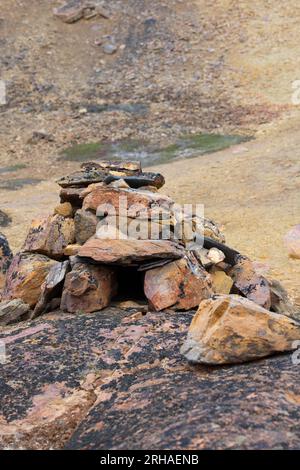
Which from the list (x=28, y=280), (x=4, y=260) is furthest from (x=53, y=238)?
(x=4, y=260)

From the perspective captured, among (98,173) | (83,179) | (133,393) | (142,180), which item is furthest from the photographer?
(98,173)

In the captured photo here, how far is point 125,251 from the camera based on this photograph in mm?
9688

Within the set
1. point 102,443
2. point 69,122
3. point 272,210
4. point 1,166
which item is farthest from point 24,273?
point 69,122

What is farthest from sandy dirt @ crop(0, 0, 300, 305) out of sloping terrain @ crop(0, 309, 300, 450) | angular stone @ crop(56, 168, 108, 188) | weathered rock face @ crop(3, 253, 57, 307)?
sloping terrain @ crop(0, 309, 300, 450)

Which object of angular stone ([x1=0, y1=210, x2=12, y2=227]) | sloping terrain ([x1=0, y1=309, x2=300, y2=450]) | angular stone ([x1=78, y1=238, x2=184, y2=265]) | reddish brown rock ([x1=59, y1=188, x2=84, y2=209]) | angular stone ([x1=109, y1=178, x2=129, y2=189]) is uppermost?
angular stone ([x1=109, y1=178, x2=129, y2=189])

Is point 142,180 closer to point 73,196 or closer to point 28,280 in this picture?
point 73,196

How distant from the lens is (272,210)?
61.0 ft

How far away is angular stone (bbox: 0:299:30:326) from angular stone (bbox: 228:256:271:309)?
131 inches

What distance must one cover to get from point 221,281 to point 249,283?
1.57ft

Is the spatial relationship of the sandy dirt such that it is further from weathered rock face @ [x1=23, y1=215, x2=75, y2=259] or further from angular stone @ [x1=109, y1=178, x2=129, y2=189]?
weathered rock face @ [x1=23, y1=215, x2=75, y2=259]

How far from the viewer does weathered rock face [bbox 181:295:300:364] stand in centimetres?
718

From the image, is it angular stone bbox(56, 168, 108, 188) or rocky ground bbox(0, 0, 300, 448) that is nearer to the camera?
rocky ground bbox(0, 0, 300, 448)

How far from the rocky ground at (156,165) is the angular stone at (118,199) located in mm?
2482

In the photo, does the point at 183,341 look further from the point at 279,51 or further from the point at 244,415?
the point at 279,51
